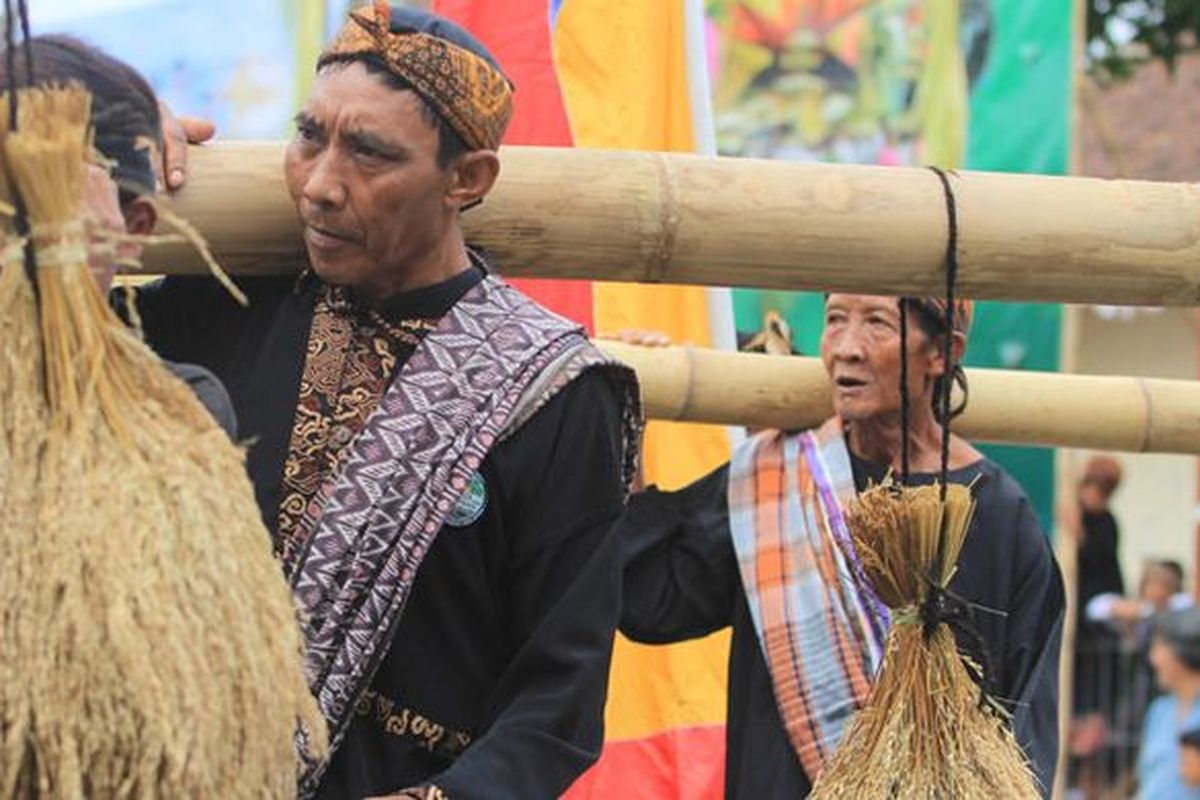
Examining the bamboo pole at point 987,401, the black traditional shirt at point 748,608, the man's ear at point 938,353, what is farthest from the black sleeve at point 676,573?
the man's ear at point 938,353

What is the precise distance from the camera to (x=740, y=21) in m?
10.4

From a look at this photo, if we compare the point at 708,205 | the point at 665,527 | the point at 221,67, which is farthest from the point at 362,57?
the point at 221,67

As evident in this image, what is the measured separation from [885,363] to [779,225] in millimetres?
1311

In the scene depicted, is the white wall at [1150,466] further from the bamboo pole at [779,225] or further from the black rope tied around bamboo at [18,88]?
the black rope tied around bamboo at [18,88]

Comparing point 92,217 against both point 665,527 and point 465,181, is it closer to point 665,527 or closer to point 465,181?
point 465,181

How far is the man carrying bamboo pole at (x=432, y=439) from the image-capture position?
11.2ft

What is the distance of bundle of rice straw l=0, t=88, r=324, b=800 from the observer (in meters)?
2.49

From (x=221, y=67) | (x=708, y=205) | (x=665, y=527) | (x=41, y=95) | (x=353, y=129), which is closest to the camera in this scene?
(x=41, y=95)

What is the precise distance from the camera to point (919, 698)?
379 centimetres

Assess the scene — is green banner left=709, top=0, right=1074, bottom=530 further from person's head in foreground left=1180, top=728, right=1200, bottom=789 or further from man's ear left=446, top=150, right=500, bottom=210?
man's ear left=446, top=150, right=500, bottom=210

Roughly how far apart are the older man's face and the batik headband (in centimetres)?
3

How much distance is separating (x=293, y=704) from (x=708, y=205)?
1.29 m

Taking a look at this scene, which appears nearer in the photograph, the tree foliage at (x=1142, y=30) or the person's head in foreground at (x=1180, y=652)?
the person's head in foreground at (x=1180, y=652)

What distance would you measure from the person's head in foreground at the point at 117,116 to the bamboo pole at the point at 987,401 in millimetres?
2154
